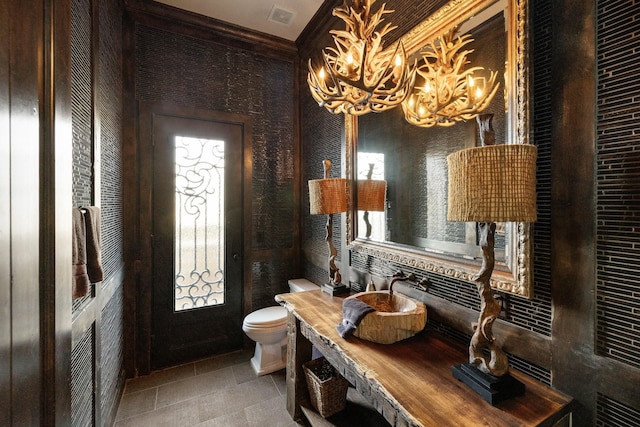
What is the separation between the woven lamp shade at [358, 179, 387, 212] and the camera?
5.94 ft

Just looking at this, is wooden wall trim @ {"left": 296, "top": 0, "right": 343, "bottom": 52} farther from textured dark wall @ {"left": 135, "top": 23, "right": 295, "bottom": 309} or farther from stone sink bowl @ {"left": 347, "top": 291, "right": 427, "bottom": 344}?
stone sink bowl @ {"left": 347, "top": 291, "right": 427, "bottom": 344}

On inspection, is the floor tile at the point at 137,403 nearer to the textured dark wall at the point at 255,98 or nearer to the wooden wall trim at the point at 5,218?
the textured dark wall at the point at 255,98

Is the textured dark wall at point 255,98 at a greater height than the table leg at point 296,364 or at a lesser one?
greater

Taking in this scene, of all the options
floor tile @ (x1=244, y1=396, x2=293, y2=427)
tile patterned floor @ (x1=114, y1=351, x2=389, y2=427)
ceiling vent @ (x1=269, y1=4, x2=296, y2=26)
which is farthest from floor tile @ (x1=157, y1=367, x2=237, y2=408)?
ceiling vent @ (x1=269, y1=4, x2=296, y2=26)

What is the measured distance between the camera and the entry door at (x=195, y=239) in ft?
7.88

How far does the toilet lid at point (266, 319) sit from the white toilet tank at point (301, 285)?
0.90 feet

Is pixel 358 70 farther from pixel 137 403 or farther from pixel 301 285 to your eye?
pixel 137 403

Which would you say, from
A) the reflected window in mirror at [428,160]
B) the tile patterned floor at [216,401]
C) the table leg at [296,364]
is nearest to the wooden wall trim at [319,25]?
the reflected window in mirror at [428,160]

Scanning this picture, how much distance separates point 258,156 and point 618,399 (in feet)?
8.96

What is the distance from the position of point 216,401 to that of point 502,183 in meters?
2.27

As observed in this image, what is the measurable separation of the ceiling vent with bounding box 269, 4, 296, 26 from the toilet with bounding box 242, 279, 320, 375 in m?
2.64

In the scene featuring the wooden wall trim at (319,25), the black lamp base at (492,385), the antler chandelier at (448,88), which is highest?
the wooden wall trim at (319,25)

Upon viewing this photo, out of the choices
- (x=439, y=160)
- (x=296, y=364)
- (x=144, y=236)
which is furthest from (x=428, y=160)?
(x=144, y=236)

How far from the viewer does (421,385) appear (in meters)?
0.94
